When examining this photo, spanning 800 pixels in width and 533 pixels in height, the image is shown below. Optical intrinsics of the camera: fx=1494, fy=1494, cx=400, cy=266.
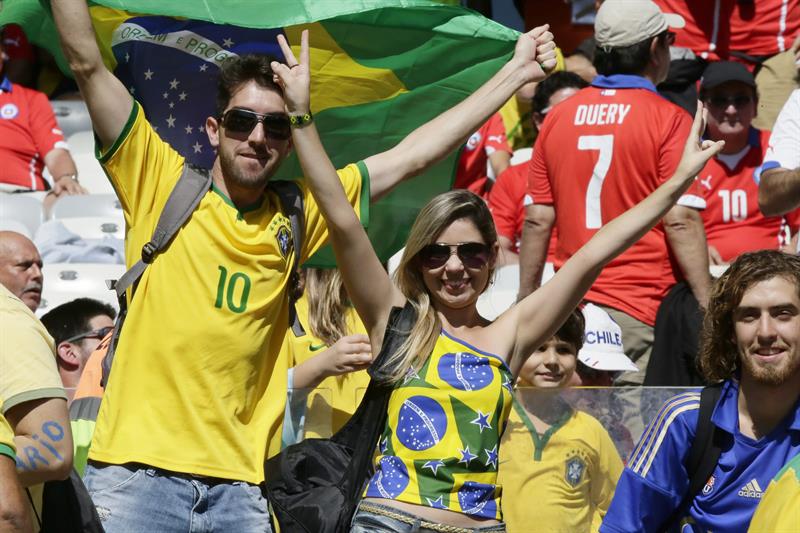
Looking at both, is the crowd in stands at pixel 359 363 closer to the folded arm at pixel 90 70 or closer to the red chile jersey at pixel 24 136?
the folded arm at pixel 90 70

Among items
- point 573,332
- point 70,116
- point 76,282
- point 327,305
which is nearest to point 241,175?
point 327,305

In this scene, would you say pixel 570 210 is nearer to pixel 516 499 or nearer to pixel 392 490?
pixel 516 499

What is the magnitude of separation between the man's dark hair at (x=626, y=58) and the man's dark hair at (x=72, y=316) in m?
2.64

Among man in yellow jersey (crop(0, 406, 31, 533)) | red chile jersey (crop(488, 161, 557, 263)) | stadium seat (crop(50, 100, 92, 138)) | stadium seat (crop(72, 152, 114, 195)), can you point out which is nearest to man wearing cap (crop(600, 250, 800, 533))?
man in yellow jersey (crop(0, 406, 31, 533))

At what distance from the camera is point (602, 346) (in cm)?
624

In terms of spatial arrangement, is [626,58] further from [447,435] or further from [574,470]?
[447,435]

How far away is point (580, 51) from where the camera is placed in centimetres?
1062

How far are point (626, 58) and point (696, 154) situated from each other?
2.18 m

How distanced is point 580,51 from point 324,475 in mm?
6637

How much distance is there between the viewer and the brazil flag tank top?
4.27m

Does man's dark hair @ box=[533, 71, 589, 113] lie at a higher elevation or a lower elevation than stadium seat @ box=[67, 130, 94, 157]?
higher

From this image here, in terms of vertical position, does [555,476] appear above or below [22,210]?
below

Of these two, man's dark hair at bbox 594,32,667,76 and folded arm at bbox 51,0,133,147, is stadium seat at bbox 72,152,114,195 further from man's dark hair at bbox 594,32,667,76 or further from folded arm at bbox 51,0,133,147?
folded arm at bbox 51,0,133,147

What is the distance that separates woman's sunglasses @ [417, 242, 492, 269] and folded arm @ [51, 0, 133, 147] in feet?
3.37
